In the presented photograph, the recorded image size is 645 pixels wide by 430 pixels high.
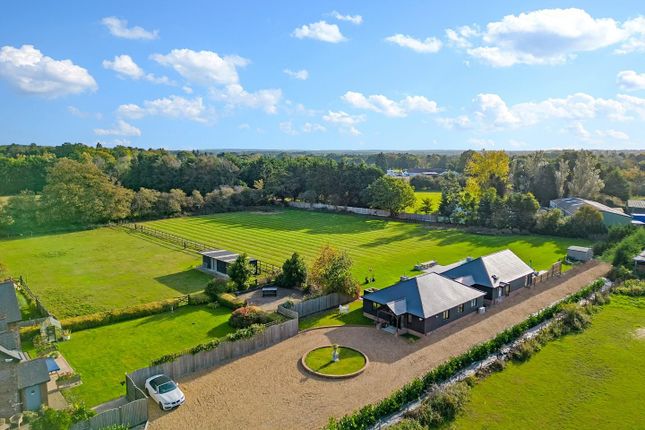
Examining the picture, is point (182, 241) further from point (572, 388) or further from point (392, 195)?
point (572, 388)

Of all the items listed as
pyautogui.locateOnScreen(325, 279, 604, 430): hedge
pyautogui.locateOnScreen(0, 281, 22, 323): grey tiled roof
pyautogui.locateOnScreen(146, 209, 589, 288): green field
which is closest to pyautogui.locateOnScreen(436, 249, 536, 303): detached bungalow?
pyautogui.locateOnScreen(325, 279, 604, 430): hedge

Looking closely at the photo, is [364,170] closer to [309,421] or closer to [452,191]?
[452,191]

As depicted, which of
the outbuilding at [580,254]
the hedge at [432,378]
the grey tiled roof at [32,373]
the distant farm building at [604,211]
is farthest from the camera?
the distant farm building at [604,211]

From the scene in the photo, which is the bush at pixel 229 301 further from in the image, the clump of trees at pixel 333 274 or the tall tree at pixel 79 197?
the tall tree at pixel 79 197

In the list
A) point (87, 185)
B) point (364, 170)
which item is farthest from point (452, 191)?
point (87, 185)

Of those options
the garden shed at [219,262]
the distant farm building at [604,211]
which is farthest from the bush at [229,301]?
the distant farm building at [604,211]

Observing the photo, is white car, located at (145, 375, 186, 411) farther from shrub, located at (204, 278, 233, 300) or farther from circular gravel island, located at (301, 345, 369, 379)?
shrub, located at (204, 278, 233, 300)
